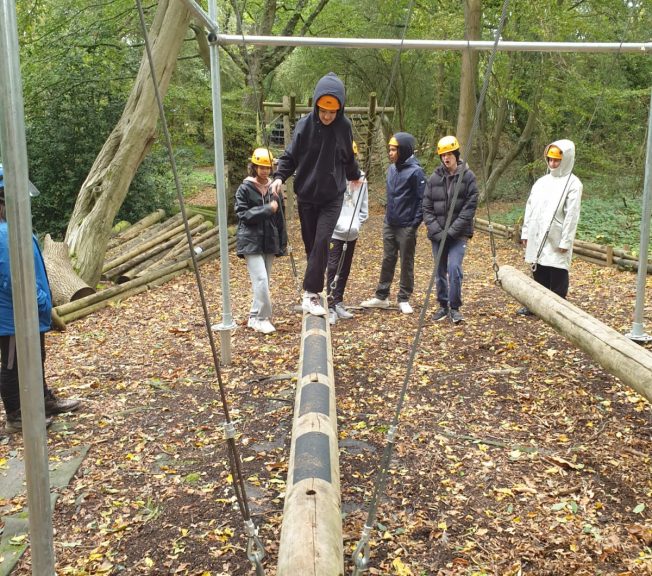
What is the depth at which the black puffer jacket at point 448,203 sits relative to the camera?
5.75 meters

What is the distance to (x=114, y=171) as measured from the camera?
7805 mm

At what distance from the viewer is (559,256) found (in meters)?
5.74

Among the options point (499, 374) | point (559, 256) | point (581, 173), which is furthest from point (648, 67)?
point (499, 374)

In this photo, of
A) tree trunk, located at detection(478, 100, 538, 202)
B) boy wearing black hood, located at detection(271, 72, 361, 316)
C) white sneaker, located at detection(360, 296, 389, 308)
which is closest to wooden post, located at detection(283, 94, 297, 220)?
tree trunk, located at detection(478, 100, 538, 202)

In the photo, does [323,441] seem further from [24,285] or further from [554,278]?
[554,278]

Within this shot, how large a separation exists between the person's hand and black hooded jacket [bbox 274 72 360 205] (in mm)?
87

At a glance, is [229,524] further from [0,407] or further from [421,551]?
[0,407]

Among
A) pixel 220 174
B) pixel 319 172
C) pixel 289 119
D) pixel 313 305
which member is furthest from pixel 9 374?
pixel 289 119

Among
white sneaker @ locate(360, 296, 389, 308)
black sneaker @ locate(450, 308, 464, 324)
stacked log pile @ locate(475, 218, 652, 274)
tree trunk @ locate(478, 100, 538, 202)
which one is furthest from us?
tree trunk @ locate(478, 100, 538, 202)

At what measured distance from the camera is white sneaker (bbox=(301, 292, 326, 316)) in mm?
4664

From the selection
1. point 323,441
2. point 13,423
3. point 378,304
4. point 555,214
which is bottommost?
point 378,304

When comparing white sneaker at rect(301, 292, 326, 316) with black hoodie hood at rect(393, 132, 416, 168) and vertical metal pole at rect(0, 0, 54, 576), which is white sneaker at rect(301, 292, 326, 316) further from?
vertical metal pole at rect(0, 0, 54, 576)

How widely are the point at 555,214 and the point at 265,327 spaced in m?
2.96

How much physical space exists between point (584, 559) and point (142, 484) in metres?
2.19
